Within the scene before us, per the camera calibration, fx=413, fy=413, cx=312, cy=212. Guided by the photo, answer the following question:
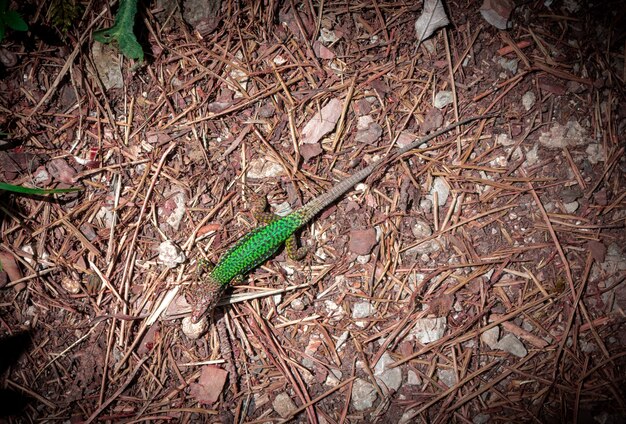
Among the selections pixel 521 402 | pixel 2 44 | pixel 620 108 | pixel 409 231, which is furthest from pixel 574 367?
pixel 2 44

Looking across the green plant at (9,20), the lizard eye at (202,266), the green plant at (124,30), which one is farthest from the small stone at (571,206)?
the green plant at (9,20)

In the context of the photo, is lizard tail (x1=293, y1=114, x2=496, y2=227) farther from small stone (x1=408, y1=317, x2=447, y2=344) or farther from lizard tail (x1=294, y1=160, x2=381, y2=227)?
small stone (x1=408, y1=317, x2=447, y2=344)

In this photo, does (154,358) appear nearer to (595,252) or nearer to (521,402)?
(521,402)

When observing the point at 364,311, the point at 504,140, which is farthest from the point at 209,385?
the point at 504,140

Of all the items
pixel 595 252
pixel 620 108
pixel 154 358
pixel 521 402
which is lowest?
pixel 521 402

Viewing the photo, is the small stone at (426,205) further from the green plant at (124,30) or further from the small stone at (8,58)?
the small stone at (8,58)

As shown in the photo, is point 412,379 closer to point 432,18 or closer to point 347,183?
point 347,183

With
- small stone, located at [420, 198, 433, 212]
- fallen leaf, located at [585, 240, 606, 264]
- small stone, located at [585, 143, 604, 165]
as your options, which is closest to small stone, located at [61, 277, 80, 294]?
small stone, located at [420, 198, 433, 212]
